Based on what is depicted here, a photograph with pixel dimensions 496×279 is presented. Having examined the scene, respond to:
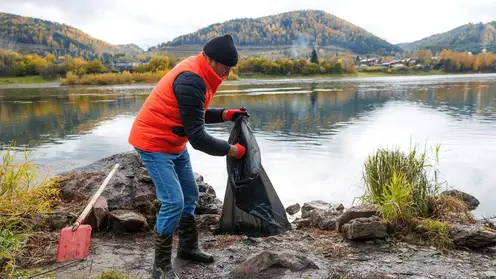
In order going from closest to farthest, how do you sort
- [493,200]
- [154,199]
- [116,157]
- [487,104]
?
[154,199] < [116,157] < [493,200] < [487,104]

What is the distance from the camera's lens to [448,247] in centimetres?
477

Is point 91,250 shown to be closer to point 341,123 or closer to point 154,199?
point 154,199

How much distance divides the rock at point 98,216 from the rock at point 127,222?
87mm

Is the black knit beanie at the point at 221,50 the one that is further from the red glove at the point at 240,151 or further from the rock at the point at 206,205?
the rock at the point at 206,205

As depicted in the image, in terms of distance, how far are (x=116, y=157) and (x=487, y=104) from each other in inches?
969

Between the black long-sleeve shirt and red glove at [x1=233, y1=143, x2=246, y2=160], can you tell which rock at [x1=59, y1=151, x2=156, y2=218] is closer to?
red glove at [x1=233, y1=143, x2=246, y2=160]

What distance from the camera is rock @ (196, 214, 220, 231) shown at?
18.7ft

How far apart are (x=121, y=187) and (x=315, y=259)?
113 inches

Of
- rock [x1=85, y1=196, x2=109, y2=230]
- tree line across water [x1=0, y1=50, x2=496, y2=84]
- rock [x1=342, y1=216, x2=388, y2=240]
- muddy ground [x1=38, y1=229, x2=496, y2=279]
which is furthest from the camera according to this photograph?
tree line across water [x1=0, y1=50, x2=496, y2=84]

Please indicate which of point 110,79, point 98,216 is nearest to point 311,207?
point 98,216

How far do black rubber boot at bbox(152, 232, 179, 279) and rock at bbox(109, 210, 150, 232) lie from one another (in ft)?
4.34

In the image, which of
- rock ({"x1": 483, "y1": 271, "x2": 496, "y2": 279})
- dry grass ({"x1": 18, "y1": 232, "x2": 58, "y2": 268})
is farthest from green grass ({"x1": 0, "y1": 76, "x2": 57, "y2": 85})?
rock ({"x1": 483, "y1": 271, "x2": 496, "y2": 279})

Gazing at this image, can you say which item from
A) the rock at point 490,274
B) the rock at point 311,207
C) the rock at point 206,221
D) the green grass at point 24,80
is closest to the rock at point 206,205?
the rock at point 206,221

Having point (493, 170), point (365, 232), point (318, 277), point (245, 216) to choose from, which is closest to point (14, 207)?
point (245, 216)
